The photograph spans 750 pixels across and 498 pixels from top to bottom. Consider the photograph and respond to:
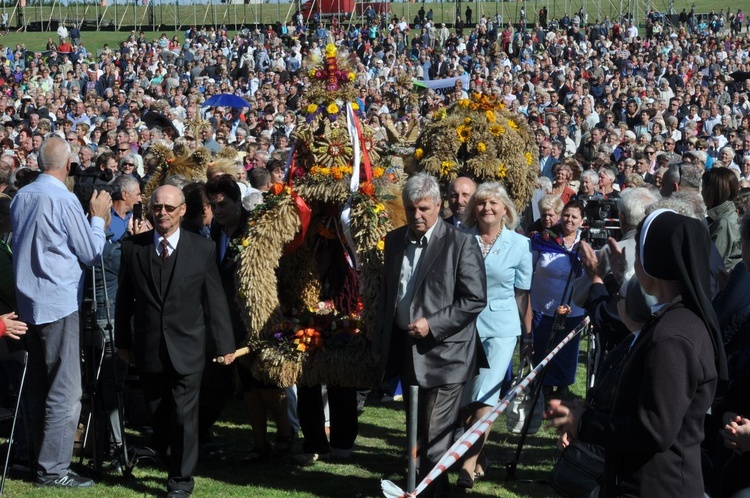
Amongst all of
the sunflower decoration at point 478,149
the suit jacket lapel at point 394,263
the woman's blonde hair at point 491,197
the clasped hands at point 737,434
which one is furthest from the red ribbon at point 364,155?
the clasped hands at point 737,434

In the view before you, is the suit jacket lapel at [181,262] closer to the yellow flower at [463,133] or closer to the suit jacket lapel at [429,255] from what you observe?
the suit jacket lapel at [429,255]

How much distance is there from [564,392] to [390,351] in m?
3.45

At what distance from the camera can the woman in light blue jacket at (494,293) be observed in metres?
6.70

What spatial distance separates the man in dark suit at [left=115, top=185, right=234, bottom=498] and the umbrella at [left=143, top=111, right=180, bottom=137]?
41.8 ft

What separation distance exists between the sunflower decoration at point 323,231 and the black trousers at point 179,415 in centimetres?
63

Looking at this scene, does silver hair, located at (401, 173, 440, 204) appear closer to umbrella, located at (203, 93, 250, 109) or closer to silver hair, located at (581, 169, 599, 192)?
silver hair, located at (581, 169, 599, 192)

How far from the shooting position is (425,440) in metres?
6.05

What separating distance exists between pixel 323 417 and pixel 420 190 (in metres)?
2.06

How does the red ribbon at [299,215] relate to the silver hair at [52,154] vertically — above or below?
below

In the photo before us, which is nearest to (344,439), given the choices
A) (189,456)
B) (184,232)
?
(189,456)

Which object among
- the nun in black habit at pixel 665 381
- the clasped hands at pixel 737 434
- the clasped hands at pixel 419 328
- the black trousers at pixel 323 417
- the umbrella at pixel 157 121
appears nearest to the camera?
the nun in black habit at pixel 665 381

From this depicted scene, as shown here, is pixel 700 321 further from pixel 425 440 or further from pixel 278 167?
pixel 278 167

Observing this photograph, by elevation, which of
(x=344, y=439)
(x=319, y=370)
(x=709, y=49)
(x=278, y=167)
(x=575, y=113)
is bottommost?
(x=344, y=439)

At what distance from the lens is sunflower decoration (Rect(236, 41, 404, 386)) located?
6.84 m
